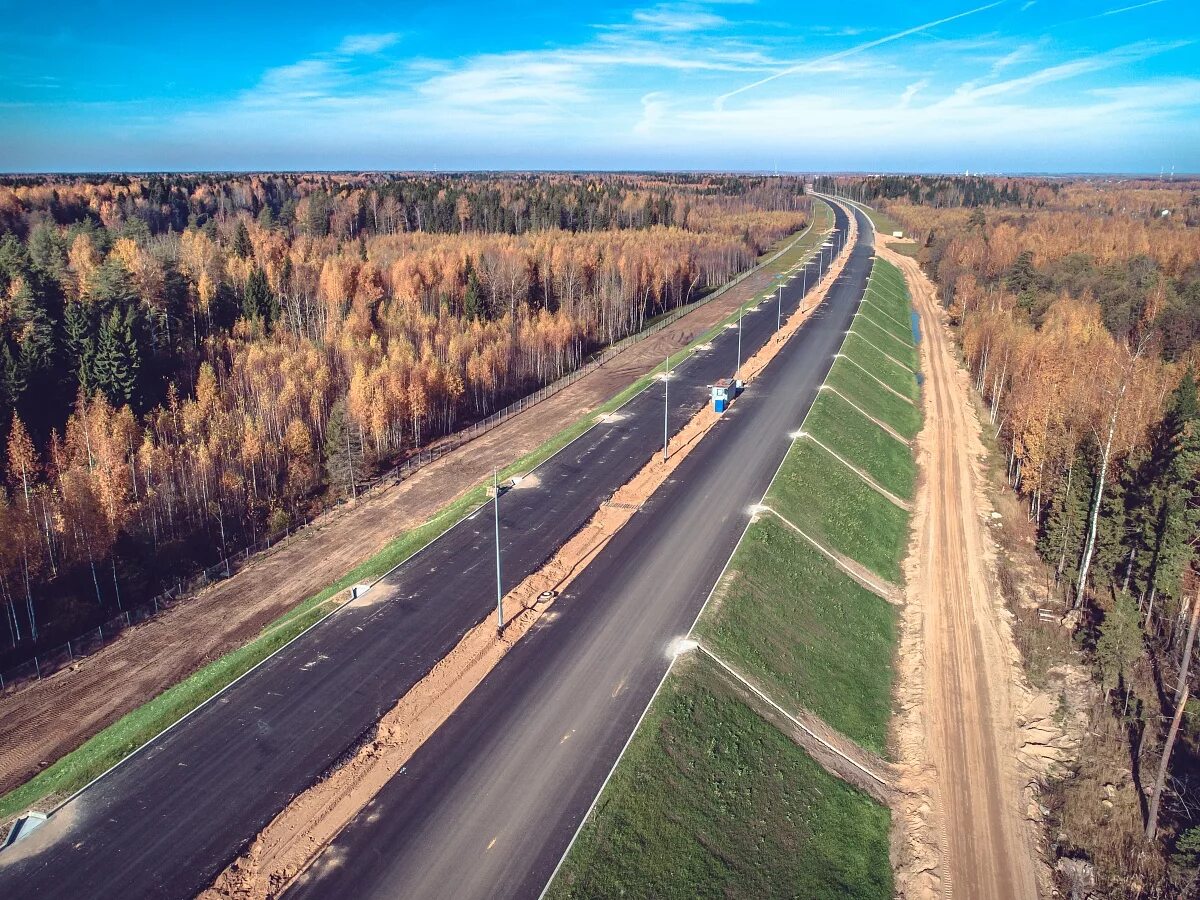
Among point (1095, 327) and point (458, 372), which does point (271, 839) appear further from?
point (1095, 327)

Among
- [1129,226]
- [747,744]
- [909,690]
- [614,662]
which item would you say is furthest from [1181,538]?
[1129,226]

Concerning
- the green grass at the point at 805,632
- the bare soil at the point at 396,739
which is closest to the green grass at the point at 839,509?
the green grass at the point at 805,632

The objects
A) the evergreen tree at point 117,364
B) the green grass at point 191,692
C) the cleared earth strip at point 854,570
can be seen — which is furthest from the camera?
the evergreen tree at point 117,364

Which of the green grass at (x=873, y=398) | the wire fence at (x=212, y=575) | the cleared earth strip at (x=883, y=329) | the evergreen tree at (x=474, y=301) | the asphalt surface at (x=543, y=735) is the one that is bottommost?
the wire fence at (x=212, y=575)

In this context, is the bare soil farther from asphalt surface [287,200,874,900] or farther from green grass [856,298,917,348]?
green grass [856,298,917,348]

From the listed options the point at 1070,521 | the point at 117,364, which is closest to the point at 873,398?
the point at 1070,521

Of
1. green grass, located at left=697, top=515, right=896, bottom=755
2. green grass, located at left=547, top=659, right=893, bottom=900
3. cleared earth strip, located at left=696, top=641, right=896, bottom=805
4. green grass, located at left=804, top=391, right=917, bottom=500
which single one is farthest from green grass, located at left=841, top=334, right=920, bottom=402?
green grass, located at left=547, top=659, right=893, bottom=900

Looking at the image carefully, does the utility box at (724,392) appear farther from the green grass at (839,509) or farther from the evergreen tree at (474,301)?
the evergreen tree at (474,301)
